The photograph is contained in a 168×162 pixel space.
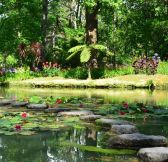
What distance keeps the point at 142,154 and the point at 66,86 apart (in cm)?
1666

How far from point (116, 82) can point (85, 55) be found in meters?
2.85

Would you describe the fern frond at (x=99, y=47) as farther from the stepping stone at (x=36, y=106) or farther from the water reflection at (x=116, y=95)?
the stepping stone at (x=36, y=106)

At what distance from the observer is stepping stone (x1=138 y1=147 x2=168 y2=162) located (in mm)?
4906

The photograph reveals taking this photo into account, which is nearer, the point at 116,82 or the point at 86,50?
the point at 116,82

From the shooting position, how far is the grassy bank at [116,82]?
68.4 ft

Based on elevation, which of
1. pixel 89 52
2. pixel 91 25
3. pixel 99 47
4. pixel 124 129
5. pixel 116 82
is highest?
pixel 91 25

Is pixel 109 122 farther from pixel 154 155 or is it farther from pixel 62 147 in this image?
pixel 154 155

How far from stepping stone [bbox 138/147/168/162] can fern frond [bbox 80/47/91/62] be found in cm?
1772

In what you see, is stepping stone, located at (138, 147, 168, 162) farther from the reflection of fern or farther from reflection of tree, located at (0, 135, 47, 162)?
the reflection of fern

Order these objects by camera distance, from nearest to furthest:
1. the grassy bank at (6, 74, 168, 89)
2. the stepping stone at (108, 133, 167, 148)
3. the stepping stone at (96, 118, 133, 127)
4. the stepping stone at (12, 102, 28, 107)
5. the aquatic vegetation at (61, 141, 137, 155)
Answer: the aquatic vegetation at (61, 141, 137, 155)
the stepping stone at (108, 133, 167, 148)
the stepping stone at (96, 118, 133, 127)
the stepping stone at (12, 102, 28, 107)
the grassy bank at (6, 74, 168, 89)

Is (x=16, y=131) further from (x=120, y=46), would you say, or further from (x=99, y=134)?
(x=120, y=46)

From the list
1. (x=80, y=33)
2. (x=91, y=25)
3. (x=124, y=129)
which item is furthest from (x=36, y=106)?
(x=80, y=33)

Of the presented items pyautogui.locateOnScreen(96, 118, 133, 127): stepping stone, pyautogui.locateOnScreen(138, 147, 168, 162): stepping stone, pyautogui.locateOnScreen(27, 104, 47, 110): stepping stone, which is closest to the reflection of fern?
pyautogui.locateOnScreen(27, 104, 47, 110): stepping stone

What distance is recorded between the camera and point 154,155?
4949 millimetres
